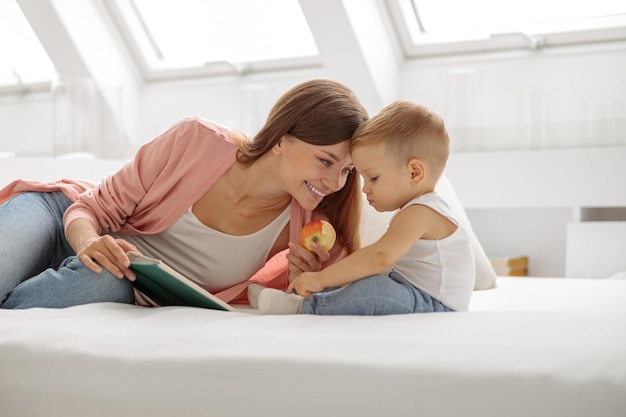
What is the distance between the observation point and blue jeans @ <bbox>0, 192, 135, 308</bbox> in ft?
4.97

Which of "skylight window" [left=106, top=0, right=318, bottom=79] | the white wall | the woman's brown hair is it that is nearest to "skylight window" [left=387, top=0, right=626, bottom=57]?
the white wall

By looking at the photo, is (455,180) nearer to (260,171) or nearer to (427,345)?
(260,171)

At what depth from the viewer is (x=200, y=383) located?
103 centimetres

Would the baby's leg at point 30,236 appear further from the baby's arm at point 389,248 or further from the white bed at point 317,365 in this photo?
the baby's arm at point 389,248

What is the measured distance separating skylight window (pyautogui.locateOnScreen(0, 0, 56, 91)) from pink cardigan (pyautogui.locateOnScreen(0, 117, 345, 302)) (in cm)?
285

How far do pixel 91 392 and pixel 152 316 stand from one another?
0.28m

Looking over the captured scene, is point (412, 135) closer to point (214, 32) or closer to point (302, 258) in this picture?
point (302, 258)

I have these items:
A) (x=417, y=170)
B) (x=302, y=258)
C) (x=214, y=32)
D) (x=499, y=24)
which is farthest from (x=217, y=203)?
(x=214, y=32)

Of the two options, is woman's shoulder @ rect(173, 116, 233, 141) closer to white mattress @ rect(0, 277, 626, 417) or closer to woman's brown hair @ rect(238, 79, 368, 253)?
woman's brown hair @ rect(238, 79, 368, 253)

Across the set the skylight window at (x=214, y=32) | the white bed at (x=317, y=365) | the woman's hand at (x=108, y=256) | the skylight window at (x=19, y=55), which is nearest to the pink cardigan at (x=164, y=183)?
the woman's hand at (x=108, y=256)

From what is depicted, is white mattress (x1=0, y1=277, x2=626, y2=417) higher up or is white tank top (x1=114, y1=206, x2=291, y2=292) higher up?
white mattress (x1=0, y1=277, x2=626, y2=417)

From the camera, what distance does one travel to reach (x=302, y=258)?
1.73m

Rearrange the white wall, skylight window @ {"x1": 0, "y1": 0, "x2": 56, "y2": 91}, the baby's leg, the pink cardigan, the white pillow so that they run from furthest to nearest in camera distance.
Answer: skylight window @ {"x1": 0, "y1": 0, "x2": 56, "y2": 91} < the white wall < the white pillow < the pink cardigan < the baby's leg

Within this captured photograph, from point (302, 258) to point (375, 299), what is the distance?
0.35 m
